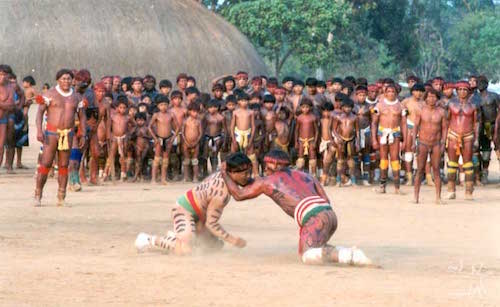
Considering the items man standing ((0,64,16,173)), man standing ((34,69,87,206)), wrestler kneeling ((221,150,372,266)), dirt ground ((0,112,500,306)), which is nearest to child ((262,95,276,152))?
dirt ground ((0,112,500,306))

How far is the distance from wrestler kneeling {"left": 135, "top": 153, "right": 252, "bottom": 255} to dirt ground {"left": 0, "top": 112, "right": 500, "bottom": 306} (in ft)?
0.42

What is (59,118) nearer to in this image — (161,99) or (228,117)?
(161,99)


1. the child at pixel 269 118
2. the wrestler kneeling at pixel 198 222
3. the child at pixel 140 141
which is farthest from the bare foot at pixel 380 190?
the wrestler kneeling at pixel 198 222

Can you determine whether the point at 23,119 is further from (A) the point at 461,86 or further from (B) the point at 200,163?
(A) the point at 461,86

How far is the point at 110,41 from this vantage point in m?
33.8

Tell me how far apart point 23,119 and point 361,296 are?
41.9 feet

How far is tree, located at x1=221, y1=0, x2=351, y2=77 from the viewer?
4456 cm

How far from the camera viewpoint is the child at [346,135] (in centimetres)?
1741

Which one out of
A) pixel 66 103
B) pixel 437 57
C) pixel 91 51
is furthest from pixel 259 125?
pixel 437 57

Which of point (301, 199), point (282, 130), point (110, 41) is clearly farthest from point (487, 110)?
point (110, 41)

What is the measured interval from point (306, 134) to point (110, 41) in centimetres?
1697

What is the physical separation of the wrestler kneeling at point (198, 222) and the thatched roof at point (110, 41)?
2334 cm

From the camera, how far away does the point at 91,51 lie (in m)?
33.3

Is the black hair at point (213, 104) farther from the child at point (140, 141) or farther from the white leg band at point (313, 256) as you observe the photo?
the white leg band at point (313, 256)
